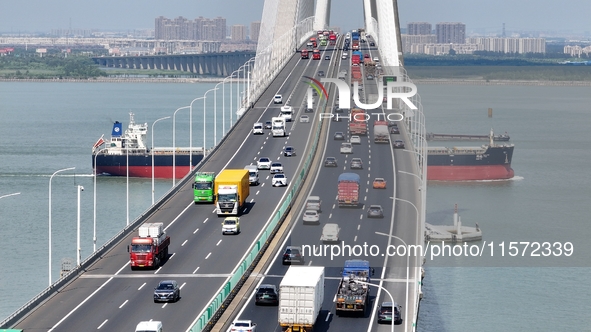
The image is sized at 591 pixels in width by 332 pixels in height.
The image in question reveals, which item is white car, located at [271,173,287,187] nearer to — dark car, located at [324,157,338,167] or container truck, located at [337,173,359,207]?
dark car, located at [324,157,338,167]

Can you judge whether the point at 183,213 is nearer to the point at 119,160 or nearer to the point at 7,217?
the point at 7,217

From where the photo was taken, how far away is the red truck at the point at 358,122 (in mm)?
76125

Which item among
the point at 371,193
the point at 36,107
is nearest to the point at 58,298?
the point at 371,193

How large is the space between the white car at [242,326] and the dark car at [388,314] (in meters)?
4.45

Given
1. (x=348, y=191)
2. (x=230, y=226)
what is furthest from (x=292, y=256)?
(x=348, y=191)

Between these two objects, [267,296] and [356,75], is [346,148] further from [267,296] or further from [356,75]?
[356,75]

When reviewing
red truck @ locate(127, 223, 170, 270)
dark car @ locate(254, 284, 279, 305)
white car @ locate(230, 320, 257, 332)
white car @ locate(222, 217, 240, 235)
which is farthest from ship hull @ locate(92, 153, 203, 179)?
white car @ locate(230, 320, 257, 332)

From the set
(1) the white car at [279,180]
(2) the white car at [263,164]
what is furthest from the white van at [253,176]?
(2) the white car at [263,164]

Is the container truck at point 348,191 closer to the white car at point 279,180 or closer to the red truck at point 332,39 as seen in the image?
the white car at point 279,180

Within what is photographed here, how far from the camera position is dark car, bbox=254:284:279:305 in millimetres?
36562

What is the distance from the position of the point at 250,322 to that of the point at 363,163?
111 ft

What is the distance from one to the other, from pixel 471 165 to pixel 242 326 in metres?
80.7

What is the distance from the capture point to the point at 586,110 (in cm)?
18075

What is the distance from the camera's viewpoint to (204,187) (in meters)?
54.0
